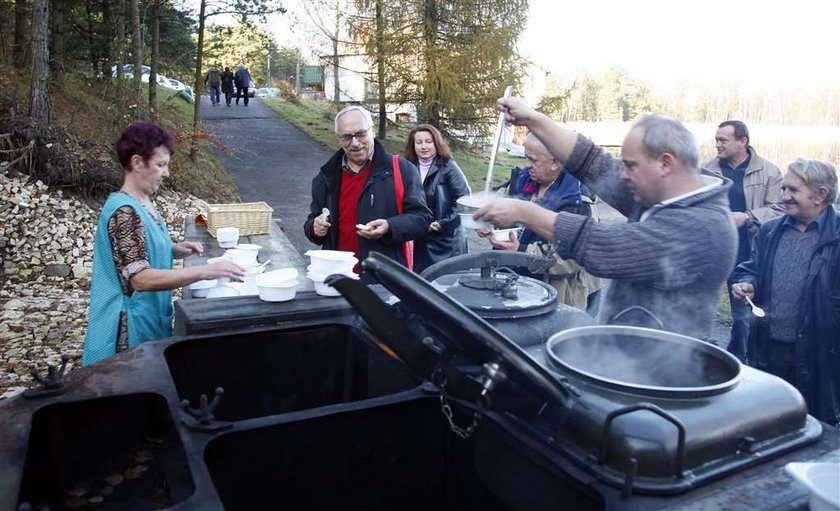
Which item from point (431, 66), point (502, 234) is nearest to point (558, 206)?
point (502, 234)

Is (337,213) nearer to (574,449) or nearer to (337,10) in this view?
(574,449)

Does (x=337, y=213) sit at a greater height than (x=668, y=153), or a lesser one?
lesser

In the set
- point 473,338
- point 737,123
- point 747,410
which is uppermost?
point 737,123

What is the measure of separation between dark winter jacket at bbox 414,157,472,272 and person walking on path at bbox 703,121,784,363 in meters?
2.21

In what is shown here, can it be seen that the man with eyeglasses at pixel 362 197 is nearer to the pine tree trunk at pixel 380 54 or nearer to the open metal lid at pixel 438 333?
the open metal lid at pixel 438 333

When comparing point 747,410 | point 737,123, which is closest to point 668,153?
point 747,410

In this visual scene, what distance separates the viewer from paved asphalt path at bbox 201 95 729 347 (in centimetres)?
1125

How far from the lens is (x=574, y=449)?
146 cm

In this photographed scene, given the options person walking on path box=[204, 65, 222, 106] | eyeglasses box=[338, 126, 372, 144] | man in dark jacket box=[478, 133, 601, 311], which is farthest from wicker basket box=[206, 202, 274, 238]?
person walking on path box=[204, 65, 222, 106]

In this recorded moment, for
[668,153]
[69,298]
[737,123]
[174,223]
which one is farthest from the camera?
[174,223]

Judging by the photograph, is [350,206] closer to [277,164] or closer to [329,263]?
[329,263]

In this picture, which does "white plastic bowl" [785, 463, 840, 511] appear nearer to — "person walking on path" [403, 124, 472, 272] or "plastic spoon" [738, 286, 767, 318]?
"plastic spoon" [738, 286, 767, 318]

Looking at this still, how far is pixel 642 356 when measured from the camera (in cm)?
186

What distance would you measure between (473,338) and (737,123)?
16.4ft
